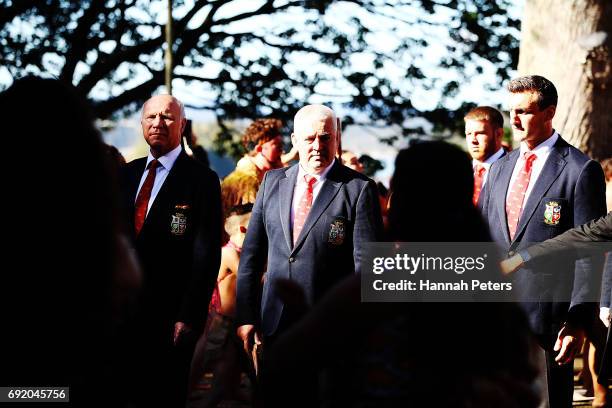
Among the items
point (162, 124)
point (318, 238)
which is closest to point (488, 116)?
point (318, 238)

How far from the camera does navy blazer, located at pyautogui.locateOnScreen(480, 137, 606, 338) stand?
5570 millimetres

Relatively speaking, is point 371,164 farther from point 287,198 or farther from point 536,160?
point 536,160

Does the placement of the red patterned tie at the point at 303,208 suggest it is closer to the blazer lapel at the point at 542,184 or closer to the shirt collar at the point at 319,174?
the shirt collar at the point at 319,174

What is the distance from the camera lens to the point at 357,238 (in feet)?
19.0

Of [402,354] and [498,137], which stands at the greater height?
[498,137]

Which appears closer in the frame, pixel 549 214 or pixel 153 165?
pixel 549 214

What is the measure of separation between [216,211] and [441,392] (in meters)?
3.35

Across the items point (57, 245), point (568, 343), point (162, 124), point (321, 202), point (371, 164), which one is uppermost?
point (371, 164)

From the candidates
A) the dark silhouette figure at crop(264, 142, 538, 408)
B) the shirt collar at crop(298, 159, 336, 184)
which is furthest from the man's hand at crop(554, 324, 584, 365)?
the dark silhouette figure at crop(264, 142, 538, 408)

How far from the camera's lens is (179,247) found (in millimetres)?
5910

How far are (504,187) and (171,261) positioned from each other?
1.90 meters

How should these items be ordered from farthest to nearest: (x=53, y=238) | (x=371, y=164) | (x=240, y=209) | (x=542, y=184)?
(x=371, y=164), (x=240, y=209), (x=542, y=184), (x=53, y=238)

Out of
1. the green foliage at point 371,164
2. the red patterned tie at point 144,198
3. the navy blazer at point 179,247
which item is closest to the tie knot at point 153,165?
the red patterned tie at point 144,198

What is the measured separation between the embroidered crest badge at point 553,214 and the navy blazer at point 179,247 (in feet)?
6.00
